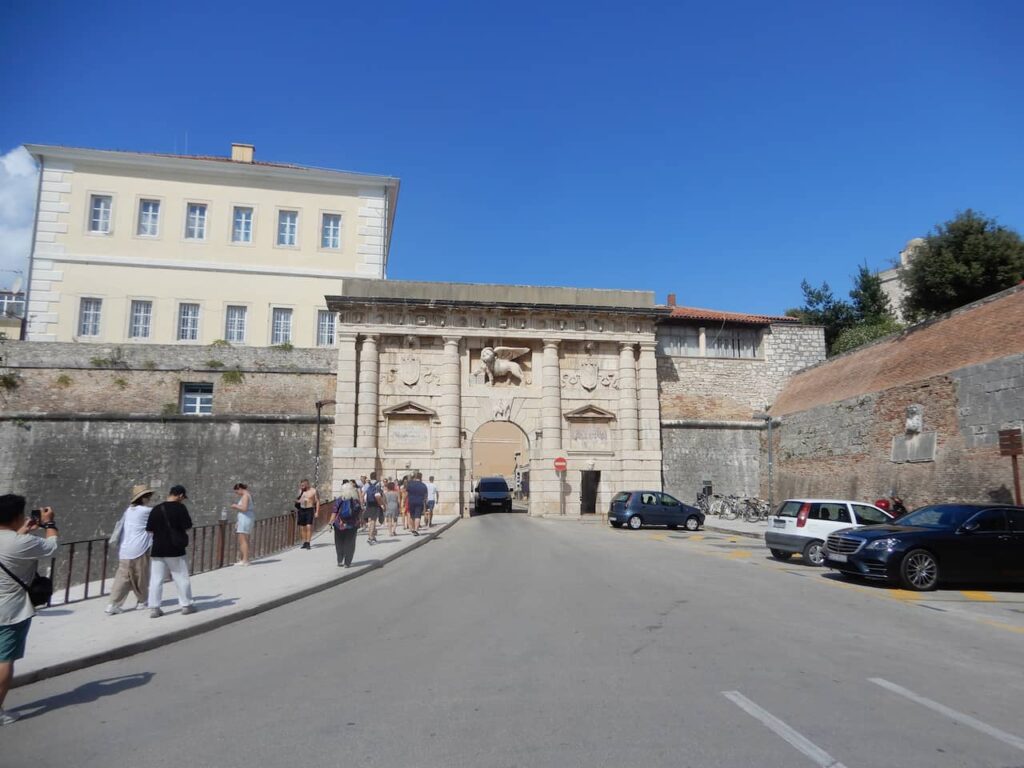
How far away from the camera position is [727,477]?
110ft

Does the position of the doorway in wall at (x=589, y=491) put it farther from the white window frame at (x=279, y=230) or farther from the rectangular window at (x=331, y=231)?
the white window frame at (x=279, y=230)

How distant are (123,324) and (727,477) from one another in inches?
1183

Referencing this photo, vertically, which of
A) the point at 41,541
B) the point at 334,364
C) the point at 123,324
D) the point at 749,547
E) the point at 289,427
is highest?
the point at 123,324

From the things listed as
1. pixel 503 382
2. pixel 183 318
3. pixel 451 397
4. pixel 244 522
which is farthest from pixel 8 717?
pixel 183 318

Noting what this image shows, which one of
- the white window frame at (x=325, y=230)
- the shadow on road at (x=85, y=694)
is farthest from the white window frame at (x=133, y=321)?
the shadow on road at (x=85, y=694)

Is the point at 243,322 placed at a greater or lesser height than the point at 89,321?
greater

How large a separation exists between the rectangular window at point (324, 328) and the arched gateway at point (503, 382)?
101 inches

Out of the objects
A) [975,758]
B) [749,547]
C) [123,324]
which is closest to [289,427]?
[123,324]

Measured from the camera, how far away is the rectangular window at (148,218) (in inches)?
1305

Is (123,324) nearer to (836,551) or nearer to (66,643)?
(66,643)

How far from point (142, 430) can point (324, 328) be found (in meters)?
9.62

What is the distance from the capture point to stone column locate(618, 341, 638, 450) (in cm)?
3272

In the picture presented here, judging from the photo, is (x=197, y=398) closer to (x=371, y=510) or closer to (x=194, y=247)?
(x=194, y=247)

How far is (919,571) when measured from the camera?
1138 centimetres
